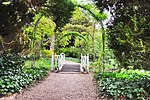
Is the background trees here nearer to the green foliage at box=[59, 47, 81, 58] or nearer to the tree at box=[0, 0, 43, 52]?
the tree at box=[0, 0, 43, 52]

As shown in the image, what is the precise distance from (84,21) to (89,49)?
4.69 metres

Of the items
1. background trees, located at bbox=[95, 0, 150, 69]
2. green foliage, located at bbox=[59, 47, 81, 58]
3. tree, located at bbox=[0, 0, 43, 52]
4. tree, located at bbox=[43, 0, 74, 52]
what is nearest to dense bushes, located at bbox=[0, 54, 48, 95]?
tree, located at bbox=[0, 0, 43, 52]

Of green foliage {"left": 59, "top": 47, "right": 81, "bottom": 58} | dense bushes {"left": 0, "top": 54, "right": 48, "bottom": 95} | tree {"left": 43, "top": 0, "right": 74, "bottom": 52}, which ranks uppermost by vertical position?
tree {"left": 43, "top": 0, "right": 74, "bottom": 52}

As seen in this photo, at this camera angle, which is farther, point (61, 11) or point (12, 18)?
point (61, 11)

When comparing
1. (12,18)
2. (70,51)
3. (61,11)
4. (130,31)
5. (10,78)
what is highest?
(61,11)

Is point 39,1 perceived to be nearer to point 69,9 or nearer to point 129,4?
point 129,4

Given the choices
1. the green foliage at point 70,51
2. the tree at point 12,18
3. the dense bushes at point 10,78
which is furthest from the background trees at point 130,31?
the green foliage at point 70,51

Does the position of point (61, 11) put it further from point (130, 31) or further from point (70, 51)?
point (70, 51)

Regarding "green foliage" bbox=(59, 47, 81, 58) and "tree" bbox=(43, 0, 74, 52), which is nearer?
"tree" bbox=(43, 0, 74, 52)

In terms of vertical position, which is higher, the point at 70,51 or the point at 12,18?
the point at 12,18

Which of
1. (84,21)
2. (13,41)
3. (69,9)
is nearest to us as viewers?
(13,41)

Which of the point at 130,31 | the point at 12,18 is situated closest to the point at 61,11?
the point at 12,18

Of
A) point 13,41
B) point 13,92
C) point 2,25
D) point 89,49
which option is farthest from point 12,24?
point 89,49

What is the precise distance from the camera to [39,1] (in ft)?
23.0
